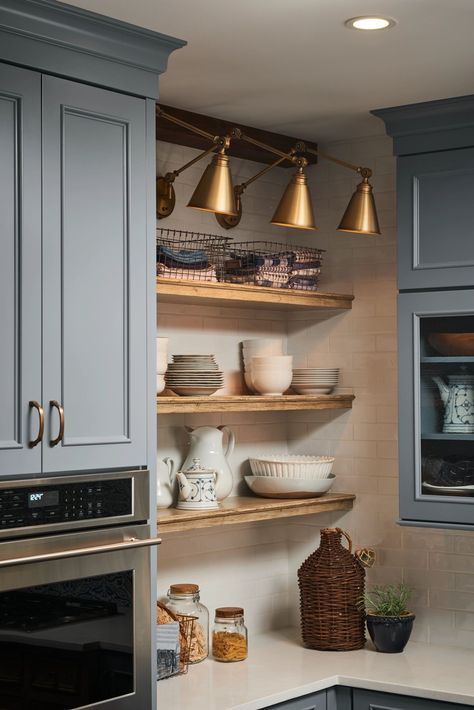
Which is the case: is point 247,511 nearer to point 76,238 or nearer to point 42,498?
point 42,498

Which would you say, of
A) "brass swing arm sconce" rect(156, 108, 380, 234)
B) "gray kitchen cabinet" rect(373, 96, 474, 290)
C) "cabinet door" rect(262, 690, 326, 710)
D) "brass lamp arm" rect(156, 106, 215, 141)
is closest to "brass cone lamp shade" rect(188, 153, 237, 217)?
"brass swing arm sconce" rect(156, 108, 380, 234)

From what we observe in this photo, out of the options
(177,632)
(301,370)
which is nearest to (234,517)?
(177,632)

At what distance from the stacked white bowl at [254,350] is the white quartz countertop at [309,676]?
0.98m

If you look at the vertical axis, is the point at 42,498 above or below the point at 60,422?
below

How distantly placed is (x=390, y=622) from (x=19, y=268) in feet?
6.24

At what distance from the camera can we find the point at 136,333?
9.02 ft

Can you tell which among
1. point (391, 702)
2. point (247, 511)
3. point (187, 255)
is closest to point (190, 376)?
point (187, 255)

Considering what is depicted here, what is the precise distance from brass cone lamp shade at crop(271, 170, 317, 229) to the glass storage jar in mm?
1248

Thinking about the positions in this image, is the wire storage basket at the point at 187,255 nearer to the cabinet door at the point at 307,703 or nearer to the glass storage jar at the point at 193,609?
the glass storage jar at the point at 193,609

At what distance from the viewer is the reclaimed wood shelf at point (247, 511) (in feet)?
10.9

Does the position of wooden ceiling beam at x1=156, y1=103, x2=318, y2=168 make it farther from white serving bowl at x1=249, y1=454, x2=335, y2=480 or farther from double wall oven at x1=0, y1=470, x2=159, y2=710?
double wall oven at x1=0, y1=470, x2=159, y2=710

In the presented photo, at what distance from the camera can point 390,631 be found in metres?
3.64

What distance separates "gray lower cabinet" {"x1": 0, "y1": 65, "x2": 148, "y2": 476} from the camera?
2.49 meters

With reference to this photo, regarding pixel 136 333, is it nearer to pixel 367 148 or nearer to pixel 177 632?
pixel 177 632
